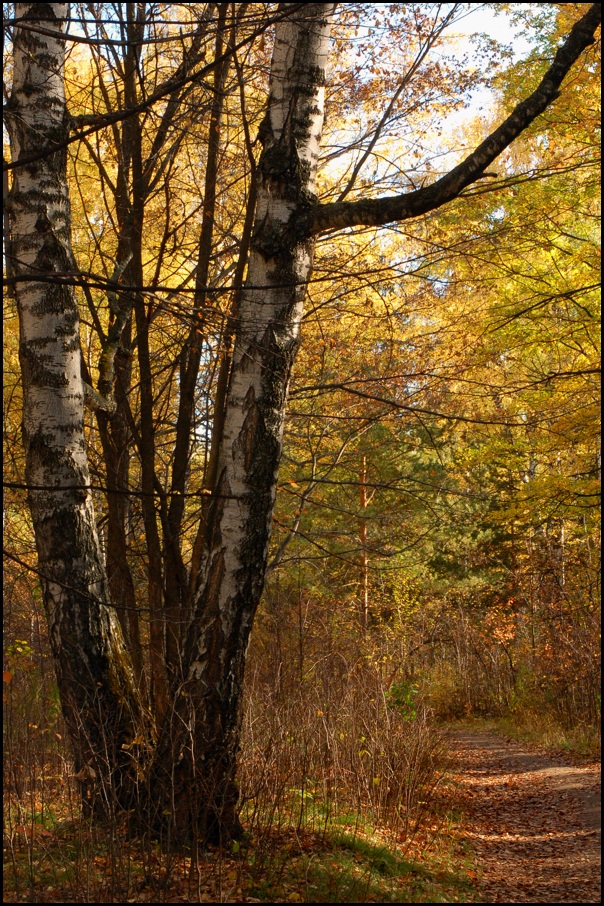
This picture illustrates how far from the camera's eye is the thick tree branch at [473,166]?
11.3 feet

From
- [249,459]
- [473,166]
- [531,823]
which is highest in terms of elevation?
[473,166]

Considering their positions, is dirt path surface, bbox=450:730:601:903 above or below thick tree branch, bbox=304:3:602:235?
below

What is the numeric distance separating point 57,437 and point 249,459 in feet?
3.04

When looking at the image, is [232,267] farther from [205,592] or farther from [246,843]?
[246,843]

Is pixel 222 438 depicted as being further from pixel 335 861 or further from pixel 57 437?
pixel 335 861

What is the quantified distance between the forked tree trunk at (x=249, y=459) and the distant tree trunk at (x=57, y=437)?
0.36 meters

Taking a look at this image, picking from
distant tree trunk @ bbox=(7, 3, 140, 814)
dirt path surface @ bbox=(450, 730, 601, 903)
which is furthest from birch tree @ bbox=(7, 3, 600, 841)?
dirt path surface @ bbox=(450, 730, 601, 903)

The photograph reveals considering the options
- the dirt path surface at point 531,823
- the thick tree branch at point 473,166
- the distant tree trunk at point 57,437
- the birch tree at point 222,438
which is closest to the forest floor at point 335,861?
the dirt path surface at point 531,823

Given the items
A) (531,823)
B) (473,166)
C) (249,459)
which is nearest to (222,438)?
(249,459)

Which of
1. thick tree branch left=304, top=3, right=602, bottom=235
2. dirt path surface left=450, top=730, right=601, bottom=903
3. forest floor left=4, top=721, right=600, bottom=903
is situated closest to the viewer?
forest floor left=4, top=721, right=600, bottom=903

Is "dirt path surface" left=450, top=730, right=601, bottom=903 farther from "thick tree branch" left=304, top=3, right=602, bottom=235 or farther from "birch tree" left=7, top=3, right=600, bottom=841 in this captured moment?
"thick tree branch" left=304, top=3, right=602, bottom=235

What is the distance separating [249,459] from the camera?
141 inches

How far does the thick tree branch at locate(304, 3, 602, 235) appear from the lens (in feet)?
11.3

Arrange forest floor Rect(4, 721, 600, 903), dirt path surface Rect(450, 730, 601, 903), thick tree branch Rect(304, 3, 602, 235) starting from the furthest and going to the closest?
dirt path surface Rect(450, 730, 601, 903) < thick tree branch Rect(304, 3, 602, 235) < forest floor Rect(4, 721, 600, 903)
